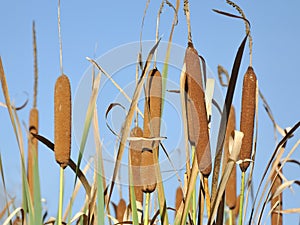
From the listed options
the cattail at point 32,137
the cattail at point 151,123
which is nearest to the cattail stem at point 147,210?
the cattail at point 151,123

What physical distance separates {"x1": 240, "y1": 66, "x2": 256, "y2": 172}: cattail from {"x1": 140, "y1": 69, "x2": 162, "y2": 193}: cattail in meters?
0.18

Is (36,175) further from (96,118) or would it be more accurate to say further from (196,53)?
(196,53)

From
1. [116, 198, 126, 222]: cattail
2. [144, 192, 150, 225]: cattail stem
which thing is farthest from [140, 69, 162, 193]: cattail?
[116, 198, 126, 222]: cattail

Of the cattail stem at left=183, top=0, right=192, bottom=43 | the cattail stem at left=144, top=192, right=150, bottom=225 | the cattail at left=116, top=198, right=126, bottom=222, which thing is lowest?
the cattail stem at left=144, top=192, right=150, bottom=225

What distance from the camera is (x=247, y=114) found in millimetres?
1079

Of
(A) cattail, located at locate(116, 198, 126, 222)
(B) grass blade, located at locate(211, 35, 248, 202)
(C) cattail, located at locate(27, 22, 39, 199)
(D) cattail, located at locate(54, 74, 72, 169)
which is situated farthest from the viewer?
(A) cattail, located at locate(116, 198, 126, 222)

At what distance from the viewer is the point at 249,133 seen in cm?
109

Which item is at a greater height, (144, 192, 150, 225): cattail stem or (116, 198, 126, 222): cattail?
(116, 198, 126, 222): cattail

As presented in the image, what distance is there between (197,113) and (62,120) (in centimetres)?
27

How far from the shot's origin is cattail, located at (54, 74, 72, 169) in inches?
40.9

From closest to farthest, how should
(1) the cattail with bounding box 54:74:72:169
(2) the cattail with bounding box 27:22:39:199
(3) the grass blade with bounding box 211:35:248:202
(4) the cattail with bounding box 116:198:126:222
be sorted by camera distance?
(3) the grass blade with bounding box 211:35:248:202
(1) the cattail with bounding box 54:74:72:169
(2) the cattail with bounding box 27:22:39:199
(4) the cattail with bounding box 116:198:126:222

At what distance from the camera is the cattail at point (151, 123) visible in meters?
1.00

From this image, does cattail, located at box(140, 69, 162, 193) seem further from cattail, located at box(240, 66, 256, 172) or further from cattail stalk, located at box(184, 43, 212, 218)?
cattail, located at box(240, 66, 256, 172)

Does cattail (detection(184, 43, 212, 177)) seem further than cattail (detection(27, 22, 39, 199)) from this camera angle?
No
